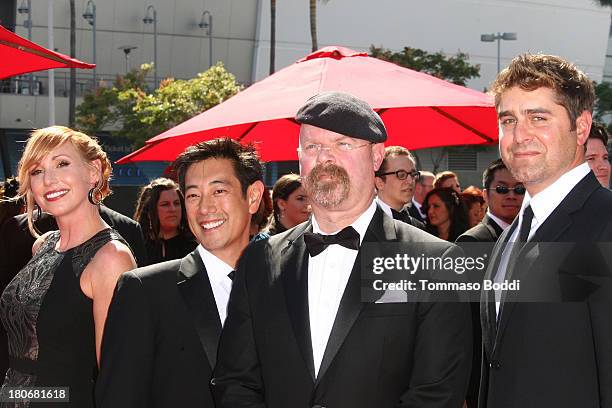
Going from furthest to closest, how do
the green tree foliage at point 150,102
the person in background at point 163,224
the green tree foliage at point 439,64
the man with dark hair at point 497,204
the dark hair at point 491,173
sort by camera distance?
1. the green tree foliage at point 439,64
2. the green tree foliage at point 150,102
3. the person in background at point 163,224
4. the dark hair at point 491,173
5. the man with dark hair at point 497,204

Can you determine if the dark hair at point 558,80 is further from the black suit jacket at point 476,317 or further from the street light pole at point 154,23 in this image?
the street light pole at point 154,23

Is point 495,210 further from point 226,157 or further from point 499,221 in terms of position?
point 226,157

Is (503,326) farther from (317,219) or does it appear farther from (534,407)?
(317,219)

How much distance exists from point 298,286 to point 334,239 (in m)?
0.23

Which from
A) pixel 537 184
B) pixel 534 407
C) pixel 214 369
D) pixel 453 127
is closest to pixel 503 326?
pixel 534 407

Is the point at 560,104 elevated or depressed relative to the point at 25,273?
elevated

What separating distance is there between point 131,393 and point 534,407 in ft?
5.12

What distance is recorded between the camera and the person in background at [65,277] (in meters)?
3.90

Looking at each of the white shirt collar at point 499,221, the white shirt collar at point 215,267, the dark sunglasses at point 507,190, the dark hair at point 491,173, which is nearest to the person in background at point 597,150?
the white shirt collar at point 499,221

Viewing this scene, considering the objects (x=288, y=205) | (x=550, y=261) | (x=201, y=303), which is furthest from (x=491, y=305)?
(x=288, y=205)

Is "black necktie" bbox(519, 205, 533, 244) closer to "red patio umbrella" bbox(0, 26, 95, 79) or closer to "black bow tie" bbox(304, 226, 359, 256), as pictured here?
"black bow tie" bbox(304, 226, 359, 256)

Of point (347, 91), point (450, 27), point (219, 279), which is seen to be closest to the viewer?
point (219, 279)

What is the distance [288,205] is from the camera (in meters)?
7.25

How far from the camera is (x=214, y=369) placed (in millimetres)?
3508
